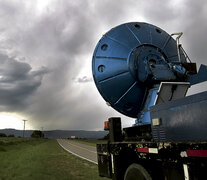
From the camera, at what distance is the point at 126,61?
6562 mm

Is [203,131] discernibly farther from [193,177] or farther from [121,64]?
[121,64]

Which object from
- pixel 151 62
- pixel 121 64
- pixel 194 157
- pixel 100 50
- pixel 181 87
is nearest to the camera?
pixel 194 157

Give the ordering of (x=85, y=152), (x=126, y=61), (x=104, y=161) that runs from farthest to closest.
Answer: (x=85, y=152) → (x=126, y=61) → (x=104, y=161)

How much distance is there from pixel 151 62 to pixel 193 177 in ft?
13.0

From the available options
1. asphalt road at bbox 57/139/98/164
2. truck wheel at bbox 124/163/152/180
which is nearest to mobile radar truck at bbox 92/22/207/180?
truck wheel at bbox 124/163/152/180

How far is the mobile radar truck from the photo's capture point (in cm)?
285

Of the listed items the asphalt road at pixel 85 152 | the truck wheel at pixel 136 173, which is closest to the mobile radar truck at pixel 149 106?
the truck wheel at pixel 136 173

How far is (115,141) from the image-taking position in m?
5.11

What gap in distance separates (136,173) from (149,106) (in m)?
2.44

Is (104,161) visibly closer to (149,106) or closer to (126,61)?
(149,106)

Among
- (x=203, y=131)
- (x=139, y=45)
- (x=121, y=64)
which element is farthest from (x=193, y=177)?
(x=139, y=45)

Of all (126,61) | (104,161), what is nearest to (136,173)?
(104,161)

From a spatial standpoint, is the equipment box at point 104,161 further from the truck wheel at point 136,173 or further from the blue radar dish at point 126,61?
the blue radar dish at point 126,61

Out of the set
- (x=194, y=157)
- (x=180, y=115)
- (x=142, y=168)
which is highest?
(x=180, y=115)
